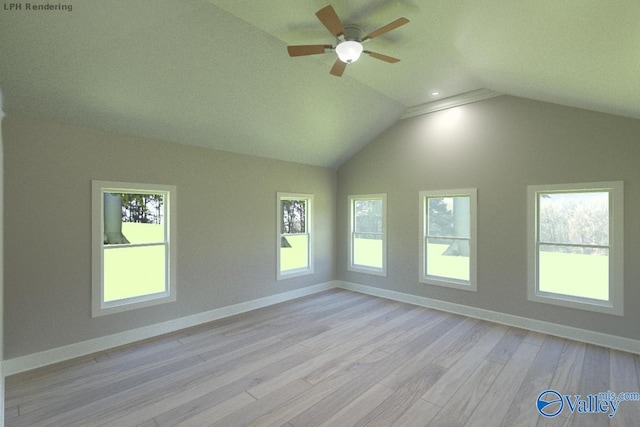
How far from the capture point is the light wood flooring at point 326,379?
216 centimetres

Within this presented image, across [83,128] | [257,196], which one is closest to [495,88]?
[257,196]

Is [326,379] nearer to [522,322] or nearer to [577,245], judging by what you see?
[522,322]

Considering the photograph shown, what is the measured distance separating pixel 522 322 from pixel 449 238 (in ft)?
4.68

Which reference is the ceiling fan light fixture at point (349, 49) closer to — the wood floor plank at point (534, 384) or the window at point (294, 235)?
the window at point (294, 235)

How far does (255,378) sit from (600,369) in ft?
10.9

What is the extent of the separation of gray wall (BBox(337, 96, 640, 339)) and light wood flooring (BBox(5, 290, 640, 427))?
59 cm

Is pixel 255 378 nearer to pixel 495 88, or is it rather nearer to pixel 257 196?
pixel 257 196

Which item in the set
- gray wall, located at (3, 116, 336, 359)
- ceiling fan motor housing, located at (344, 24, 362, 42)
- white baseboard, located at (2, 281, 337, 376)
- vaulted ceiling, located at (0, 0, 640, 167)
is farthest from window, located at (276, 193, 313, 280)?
ceiling fan motor housing, located at (344, 24, 362, 42)

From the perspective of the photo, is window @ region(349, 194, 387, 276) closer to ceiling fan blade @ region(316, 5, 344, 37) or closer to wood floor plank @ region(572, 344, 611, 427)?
wood floor plank @ region(572, 344, 611, 427)

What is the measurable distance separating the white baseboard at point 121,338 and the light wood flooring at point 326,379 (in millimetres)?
133

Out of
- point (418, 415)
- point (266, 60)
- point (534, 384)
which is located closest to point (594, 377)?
point (534, 384)

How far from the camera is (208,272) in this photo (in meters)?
4.10

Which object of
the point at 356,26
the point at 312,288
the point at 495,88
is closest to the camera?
the point at 356,26

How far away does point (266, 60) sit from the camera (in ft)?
9.93
